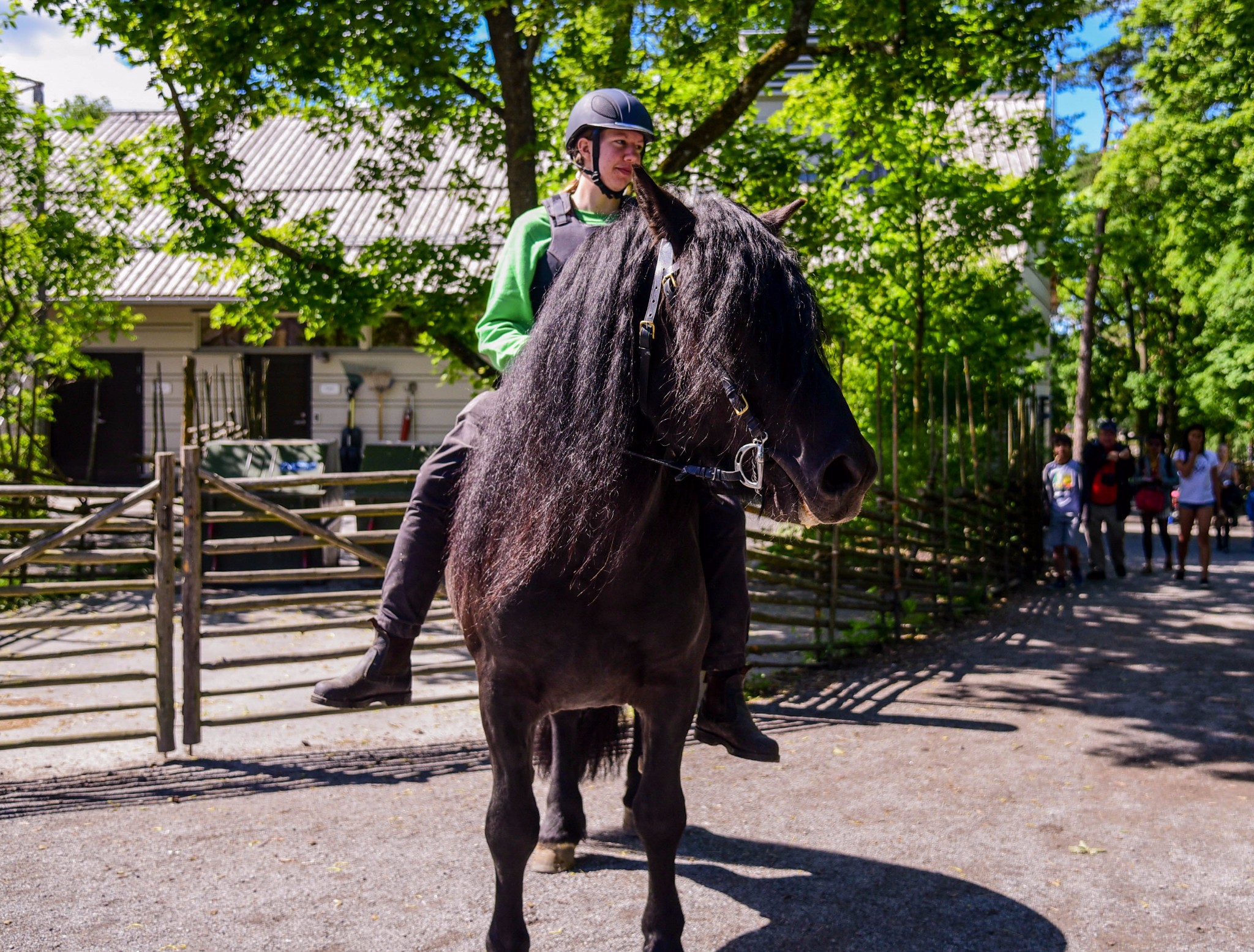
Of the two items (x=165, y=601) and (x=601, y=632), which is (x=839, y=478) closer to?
(x=601, y=632)

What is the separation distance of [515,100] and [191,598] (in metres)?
5.45

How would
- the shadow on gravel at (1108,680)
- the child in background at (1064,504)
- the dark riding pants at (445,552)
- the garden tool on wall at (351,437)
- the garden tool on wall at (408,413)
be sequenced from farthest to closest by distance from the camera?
the garden tool on wall at (408,413)
the garden tool on wall at (351,437)
the child in background at (1064,504)
the shadow on gravel at (1108,680)
the dark riding pants at (445,552)

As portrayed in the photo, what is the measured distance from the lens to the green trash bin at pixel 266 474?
12.0 metres

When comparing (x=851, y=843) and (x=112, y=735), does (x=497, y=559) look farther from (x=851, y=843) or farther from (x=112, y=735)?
(x=112, y=735)

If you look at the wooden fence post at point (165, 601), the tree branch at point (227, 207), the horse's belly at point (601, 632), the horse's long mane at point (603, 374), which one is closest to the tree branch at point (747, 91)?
the tree branch at point (227, 207)

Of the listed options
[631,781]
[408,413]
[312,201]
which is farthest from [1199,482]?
[312,201]

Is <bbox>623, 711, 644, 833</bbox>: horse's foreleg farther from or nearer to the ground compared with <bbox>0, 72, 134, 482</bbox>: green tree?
nearer to the ground

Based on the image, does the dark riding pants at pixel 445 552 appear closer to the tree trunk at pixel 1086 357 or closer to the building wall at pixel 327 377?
the building wall at pixel 327 377

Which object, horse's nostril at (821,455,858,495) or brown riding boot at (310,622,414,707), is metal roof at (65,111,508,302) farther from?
horse's nostril at (821,455,858,495)

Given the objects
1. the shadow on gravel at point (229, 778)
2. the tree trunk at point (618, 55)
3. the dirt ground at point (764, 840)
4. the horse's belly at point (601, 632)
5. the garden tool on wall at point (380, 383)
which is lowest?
the shadow on gravel at point (229, 778)

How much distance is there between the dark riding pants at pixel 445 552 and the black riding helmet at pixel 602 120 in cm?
79

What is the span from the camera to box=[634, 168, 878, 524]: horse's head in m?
2.34

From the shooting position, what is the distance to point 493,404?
326 cm

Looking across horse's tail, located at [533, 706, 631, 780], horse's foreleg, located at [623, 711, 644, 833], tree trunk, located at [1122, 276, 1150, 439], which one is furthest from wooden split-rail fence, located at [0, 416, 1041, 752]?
tree trunk, located at [1122, 276, 1150, 439]
